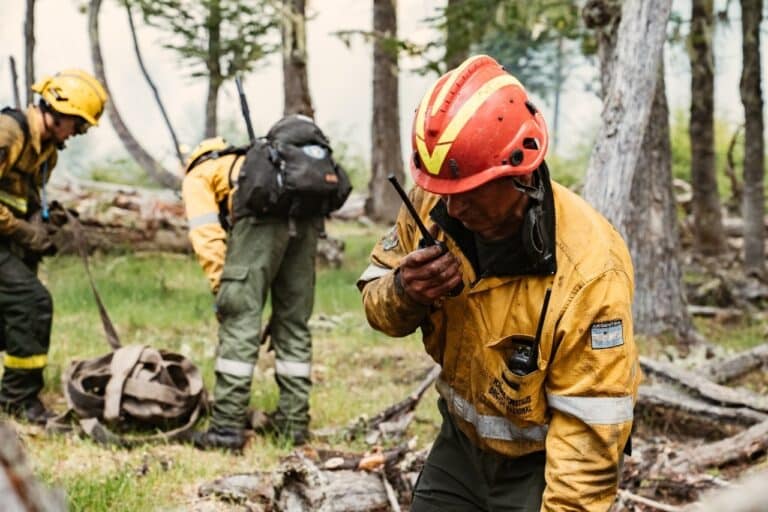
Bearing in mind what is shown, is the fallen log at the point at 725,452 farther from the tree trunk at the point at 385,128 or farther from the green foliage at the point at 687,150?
the green foliage at the point at 687,150

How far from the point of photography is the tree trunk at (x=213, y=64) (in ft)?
39.5

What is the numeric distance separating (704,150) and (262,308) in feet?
31.2

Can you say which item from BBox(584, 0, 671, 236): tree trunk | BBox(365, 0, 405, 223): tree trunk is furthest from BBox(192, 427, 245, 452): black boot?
BBox(365, 0, 405, 223): tree trunk

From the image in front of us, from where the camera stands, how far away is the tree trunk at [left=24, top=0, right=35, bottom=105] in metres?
9.73

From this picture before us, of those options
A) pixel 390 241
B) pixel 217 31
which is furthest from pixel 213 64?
pixel 390 241

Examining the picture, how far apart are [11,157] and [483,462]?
12.8ft

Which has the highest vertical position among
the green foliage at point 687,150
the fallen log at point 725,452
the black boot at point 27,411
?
the fallen log at point 725,452

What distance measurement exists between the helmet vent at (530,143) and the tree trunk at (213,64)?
959 centimetres

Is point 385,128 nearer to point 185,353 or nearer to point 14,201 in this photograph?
point 185,353

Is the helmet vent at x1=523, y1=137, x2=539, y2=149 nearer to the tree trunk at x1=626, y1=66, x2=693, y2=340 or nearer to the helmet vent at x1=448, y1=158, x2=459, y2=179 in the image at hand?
the helmet vent at x1=448, y1=158, x2=459, y2=179

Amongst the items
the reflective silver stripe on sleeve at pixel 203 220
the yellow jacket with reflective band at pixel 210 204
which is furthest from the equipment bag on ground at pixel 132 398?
the reflective silver stripe on sleeve at pixel 203 220

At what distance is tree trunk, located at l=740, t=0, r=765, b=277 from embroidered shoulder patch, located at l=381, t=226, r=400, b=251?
32.7 feet

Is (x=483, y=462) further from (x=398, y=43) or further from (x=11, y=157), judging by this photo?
(x=398, y=43)

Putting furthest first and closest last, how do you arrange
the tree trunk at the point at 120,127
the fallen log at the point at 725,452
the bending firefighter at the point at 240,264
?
1. the tree trunk at the point at 120,127
2. the bending firefighter at the point at 240,264
3. the fallen log at the point at 725,452
